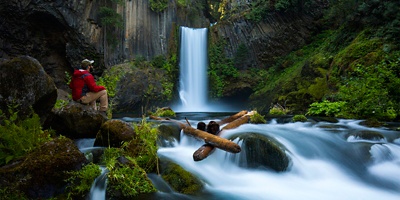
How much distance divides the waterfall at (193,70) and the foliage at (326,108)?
10955mm

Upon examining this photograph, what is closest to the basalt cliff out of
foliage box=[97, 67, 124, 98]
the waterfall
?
the waterfall

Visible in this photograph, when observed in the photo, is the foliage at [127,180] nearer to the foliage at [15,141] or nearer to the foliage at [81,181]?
the foliage at [81,181]

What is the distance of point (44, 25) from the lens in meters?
17.4

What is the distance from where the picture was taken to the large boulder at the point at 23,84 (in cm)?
513

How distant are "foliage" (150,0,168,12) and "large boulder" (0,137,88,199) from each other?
64.5 feet

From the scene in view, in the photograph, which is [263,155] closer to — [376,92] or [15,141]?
[15,141]

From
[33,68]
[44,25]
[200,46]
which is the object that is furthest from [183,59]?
[33,68]

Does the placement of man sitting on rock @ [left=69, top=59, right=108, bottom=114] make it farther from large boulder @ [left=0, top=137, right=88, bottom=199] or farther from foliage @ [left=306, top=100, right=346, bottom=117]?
foliage @ [left=306, top=100, right=346, bottom=117]

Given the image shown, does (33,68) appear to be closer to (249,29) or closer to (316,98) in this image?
(316,98)

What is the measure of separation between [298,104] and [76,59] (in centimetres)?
1388

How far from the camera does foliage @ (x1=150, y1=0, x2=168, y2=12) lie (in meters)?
22.5

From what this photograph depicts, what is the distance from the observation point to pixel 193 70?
77.4ft

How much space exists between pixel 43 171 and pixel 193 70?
19.8m

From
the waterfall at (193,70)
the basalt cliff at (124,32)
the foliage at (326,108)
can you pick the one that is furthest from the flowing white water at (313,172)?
the waterfall at (193,70)
